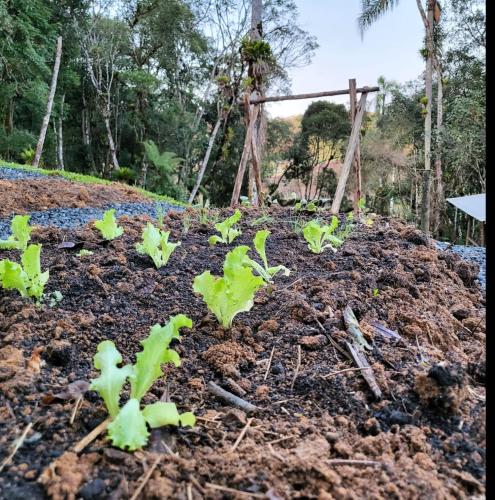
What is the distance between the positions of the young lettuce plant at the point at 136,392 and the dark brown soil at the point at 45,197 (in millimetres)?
4801

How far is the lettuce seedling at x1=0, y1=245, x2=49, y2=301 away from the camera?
1.75 meters

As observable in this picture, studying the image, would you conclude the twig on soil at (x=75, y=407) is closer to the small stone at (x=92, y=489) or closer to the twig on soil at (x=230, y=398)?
the small stone at (x=92, y=489)

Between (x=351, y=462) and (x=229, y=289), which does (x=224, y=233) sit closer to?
(x=229, y=289)

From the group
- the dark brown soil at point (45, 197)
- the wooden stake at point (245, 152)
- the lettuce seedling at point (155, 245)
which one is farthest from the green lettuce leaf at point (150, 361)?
the dark brown soil at point (45, 197)

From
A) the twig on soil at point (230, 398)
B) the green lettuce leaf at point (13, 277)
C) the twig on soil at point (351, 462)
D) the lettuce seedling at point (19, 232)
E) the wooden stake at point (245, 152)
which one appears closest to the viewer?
the twig on soil at point (351, 462)

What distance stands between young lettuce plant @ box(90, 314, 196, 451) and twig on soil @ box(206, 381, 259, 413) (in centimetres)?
19

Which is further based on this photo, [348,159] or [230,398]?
[348,159]

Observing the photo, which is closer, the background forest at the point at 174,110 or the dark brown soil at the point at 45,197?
the dark brown soil at the point at 45,197

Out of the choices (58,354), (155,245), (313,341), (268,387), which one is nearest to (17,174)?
(155,245)

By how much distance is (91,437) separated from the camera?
1.00 metres

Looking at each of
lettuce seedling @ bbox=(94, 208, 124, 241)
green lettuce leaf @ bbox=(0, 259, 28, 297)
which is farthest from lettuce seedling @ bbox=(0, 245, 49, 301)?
lettuce seedling @ bbox=(94, 208, 124, 241)

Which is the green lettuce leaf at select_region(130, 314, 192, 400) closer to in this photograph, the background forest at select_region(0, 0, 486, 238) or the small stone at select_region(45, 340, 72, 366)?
the small stone at select_region(45, 340, 72, 366)

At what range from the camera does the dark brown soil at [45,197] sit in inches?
219

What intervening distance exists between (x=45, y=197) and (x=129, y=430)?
5784 mm
